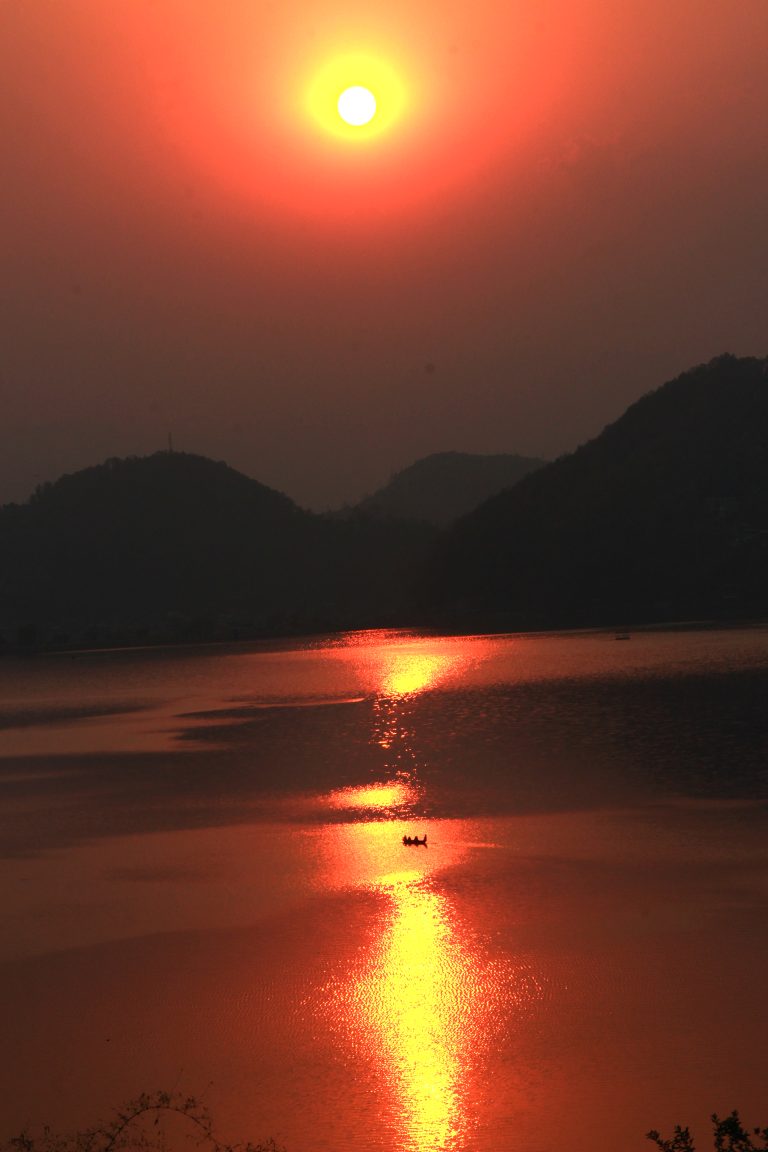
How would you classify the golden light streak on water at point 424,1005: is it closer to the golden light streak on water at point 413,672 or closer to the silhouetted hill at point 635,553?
the golden light streak on water at point 413,672

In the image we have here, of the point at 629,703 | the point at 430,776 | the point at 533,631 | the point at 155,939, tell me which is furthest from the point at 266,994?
the point at 533,631

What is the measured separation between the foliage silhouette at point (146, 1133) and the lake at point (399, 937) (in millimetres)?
291

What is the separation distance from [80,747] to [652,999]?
39.2m

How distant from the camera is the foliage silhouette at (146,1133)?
44.8ft

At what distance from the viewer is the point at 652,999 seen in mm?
17797

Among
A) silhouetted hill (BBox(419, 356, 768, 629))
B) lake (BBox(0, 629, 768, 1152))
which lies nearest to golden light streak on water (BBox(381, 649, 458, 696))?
lake (BBox(0, 629, 768, 1152))

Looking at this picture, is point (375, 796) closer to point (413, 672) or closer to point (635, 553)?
point (413, 672)

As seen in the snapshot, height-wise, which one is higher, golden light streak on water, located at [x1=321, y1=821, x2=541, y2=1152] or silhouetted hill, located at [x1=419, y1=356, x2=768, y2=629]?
silhouetted hill, located at [x1=419, y1=356, x2=768, y2=629]

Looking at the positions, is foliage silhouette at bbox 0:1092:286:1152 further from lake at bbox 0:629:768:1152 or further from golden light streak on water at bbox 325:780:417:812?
golden light streak on water at bbox 325:780:417:812

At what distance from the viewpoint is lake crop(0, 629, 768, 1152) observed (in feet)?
49.4

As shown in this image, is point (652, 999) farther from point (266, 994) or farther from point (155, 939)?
point (155, 939)

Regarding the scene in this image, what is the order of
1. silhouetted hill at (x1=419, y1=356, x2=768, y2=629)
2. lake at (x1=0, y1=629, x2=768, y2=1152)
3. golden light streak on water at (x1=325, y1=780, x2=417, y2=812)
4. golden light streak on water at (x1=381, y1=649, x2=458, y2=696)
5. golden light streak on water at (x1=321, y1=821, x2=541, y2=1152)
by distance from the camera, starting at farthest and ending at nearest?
silhouetted hill at (x1=419, y1=356, x2=768, y2=629) < golden light streak on water at (x1=381, y1=649, x2=458, y2=696) < golden light streak on water at (x1=325, y1=780, x2=417, y2=812) < lake at (x1=0, y1=629, x2=768, y2=1152) < golden light streak on water at (x1=321, y1=821, x2=541, y2=1152)

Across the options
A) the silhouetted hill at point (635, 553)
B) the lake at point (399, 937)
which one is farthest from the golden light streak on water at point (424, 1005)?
the silhouetted hill at point (635, 553)

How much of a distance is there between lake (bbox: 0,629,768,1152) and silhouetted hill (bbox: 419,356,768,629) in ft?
415
